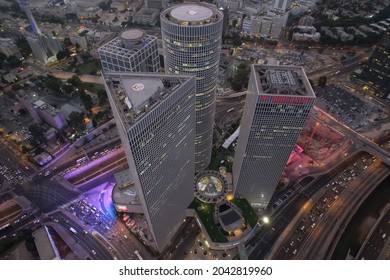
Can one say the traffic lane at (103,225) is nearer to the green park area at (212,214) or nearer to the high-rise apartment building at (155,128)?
Answer: the high-rise apartment building at (155,128)

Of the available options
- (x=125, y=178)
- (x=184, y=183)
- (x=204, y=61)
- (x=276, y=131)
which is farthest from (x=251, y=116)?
(x=125, y=178)

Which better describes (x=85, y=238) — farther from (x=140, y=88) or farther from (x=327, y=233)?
(x=327, y=233)

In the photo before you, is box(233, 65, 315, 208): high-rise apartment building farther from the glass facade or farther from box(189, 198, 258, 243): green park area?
the glass facade

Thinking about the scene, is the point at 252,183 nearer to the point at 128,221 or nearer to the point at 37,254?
the point at 128,221

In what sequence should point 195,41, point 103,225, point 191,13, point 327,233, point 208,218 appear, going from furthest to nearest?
point 327,233, point 103,225, point 208,218, point 191,13, point 195,41

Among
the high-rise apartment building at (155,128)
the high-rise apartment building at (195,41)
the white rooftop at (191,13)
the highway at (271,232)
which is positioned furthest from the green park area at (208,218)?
the white rooftop at (191,13)

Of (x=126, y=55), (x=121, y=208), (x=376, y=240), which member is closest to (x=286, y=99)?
(x=126, y=55)

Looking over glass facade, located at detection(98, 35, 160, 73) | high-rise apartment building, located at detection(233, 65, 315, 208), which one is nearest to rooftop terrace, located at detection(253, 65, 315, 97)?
high-rise apartment building, located at detection(233, 65, 315, 208)
